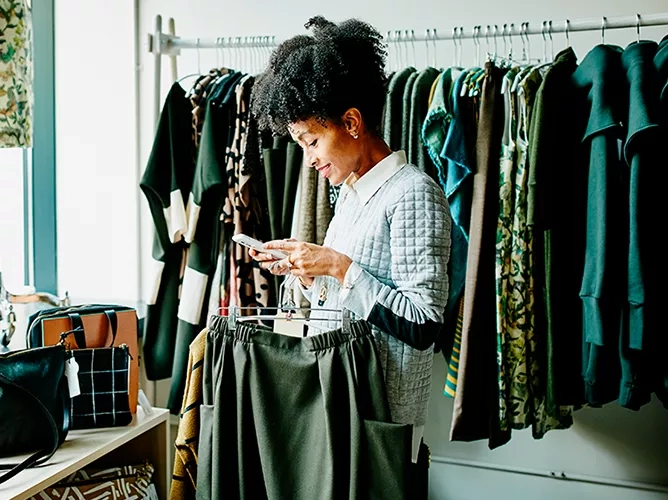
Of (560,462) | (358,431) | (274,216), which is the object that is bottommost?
(560,462)

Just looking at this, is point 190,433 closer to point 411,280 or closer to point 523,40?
point 411,280

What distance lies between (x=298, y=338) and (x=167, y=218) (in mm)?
960

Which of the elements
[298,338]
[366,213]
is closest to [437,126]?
[366,213]

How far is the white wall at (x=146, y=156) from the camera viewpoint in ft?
6.64

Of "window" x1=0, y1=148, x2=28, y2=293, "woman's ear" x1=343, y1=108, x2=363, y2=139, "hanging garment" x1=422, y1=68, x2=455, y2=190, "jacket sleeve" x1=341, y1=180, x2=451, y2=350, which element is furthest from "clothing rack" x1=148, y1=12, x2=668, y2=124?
"jacket sleeve" x1=341, y1=180, x2=451, y2=350

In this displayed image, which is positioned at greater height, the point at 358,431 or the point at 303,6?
the point at 303,6

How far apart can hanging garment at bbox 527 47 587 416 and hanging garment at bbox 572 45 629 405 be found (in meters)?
0.07

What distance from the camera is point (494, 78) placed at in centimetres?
168

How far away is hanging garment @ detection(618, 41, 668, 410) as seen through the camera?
A: 4.70ft

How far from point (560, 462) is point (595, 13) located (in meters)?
1.37

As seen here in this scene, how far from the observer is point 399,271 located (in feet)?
3.91

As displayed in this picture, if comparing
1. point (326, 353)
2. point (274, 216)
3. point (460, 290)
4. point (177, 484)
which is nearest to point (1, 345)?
point (177, 484)

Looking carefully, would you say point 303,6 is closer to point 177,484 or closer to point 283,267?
point 283,267

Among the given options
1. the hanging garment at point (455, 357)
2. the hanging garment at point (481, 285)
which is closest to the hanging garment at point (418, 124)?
the hanging garment at point (481, 285)
